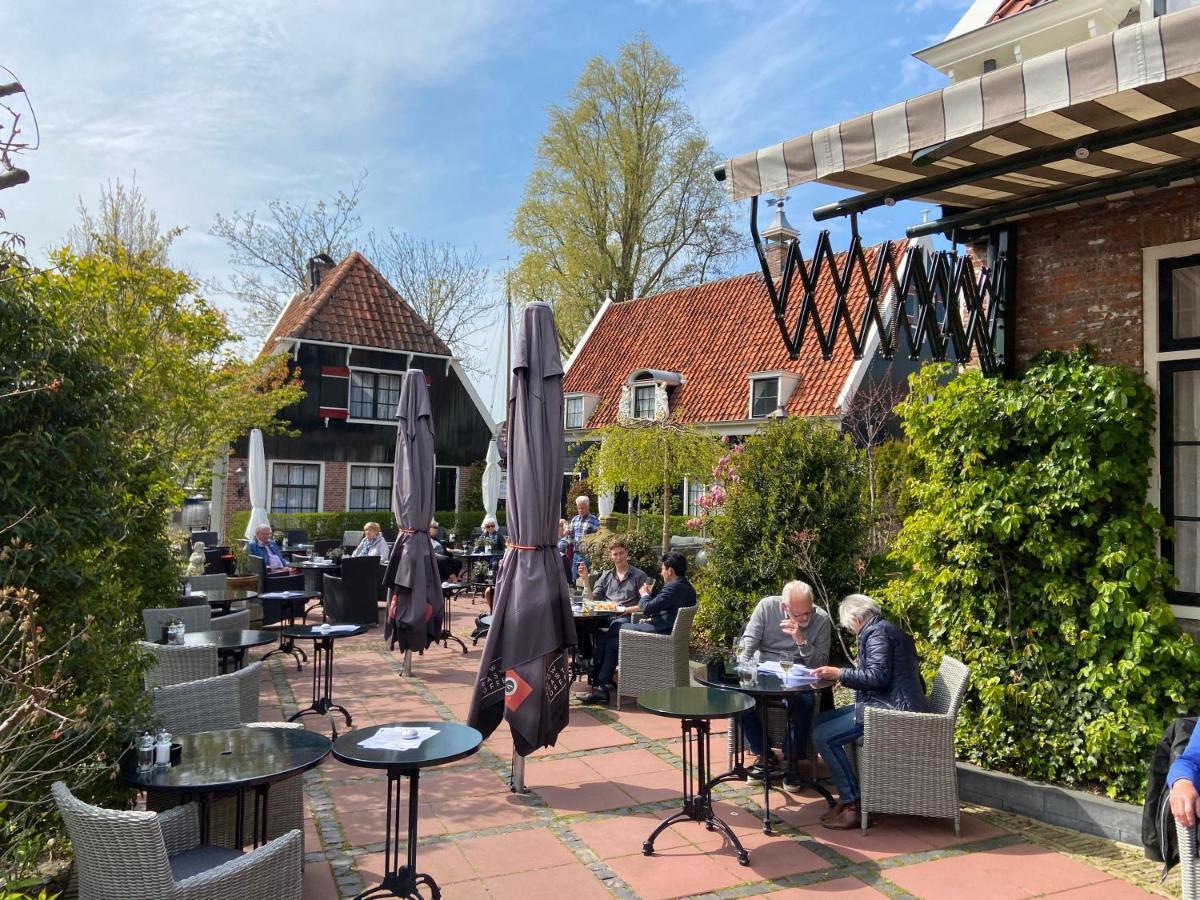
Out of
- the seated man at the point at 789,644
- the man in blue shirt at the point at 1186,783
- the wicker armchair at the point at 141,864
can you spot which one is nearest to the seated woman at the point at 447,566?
the seated man at the point at 789,644

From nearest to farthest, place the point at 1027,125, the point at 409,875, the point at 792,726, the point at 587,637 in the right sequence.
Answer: the point at 409,875, the point at 1027,125, the point at 792,726, the point at 587,637

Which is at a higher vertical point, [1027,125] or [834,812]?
[1027,125]

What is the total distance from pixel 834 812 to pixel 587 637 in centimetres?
374

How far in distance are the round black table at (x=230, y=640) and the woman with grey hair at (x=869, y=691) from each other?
4.03 meters

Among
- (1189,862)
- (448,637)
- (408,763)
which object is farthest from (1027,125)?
(448,637)

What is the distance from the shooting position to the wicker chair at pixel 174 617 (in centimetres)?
692

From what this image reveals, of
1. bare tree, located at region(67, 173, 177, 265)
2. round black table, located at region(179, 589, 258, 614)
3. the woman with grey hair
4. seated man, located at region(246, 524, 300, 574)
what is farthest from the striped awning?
bare tree, located at region(67, 173, 177, 265)

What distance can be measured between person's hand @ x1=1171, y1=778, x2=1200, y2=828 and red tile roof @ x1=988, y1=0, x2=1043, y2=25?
5.81 metres

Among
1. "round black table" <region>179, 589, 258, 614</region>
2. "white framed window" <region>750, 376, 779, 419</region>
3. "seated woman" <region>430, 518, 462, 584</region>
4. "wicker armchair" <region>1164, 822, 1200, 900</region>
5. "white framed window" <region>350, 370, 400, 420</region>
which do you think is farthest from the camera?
"white framed window" <region>350, 370, 400, 420</region>

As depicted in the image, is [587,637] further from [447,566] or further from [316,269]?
[316,269]

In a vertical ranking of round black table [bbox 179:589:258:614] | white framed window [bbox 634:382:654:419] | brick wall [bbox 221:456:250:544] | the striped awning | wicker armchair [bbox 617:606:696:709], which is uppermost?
white framed window [bbox 634:382:654:419]

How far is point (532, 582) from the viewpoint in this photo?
539 centimetres

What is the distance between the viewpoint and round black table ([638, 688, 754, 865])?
15.0 feet

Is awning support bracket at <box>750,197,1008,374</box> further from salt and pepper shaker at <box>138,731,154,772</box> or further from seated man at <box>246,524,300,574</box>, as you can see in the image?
seated man at <box>246,524,300,574</box>
